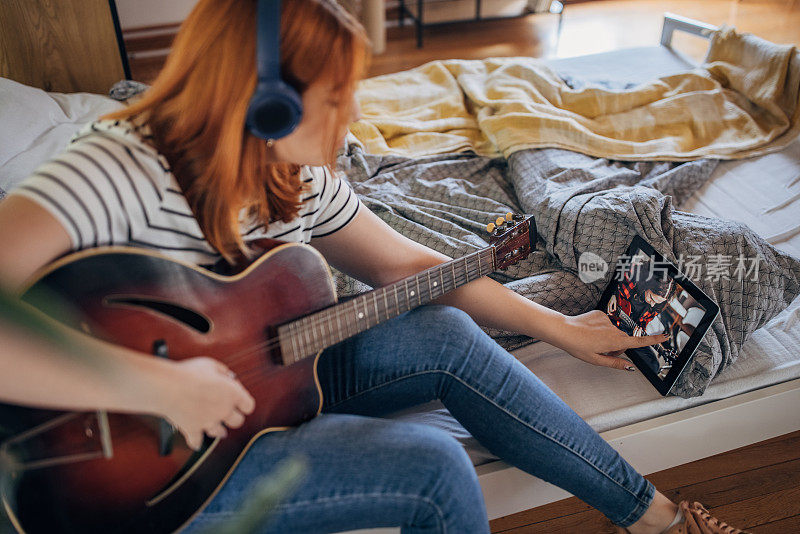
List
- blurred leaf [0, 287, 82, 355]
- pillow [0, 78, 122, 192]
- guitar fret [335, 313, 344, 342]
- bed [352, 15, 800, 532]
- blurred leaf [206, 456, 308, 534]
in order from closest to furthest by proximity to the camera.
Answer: blurred leaf [0, 287, 82, 355], blurred leaf [206, 456, 308, 534], guitar fret [335, 313, 344, 342], bed [352, 15, 800, 532], pillow [0, 78, 122, 192]

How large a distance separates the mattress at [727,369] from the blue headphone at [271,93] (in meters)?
0.55

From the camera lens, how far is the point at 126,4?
318cm

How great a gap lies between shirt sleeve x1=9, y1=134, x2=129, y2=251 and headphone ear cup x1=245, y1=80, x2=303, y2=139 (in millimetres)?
159

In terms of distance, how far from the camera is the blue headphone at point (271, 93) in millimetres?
639

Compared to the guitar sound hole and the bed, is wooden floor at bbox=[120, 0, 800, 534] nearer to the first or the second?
the bed

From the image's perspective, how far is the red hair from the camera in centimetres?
66

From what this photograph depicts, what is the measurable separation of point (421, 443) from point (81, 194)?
1.57ft

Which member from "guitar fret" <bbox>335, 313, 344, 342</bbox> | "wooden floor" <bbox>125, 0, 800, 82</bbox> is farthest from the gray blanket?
"wooden floor" <bbox>125, 0, 800, 82</bbox>

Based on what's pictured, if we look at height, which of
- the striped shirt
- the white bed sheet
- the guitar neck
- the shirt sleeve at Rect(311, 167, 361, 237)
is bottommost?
the white bed sheet

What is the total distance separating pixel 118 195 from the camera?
0.65 m

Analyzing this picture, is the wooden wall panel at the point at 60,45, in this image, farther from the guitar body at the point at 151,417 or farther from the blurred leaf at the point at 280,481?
the blurred leaf at the point at 280,481

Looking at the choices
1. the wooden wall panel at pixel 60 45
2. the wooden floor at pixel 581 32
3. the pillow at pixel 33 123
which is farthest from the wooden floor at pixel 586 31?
the pillow at pixel 33 123

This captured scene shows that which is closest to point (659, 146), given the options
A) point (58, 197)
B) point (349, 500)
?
point (349, 500)

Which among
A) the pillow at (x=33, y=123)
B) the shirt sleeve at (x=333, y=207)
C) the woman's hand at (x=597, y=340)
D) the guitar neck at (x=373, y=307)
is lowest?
the woman's hand at (x=597, y=340)
